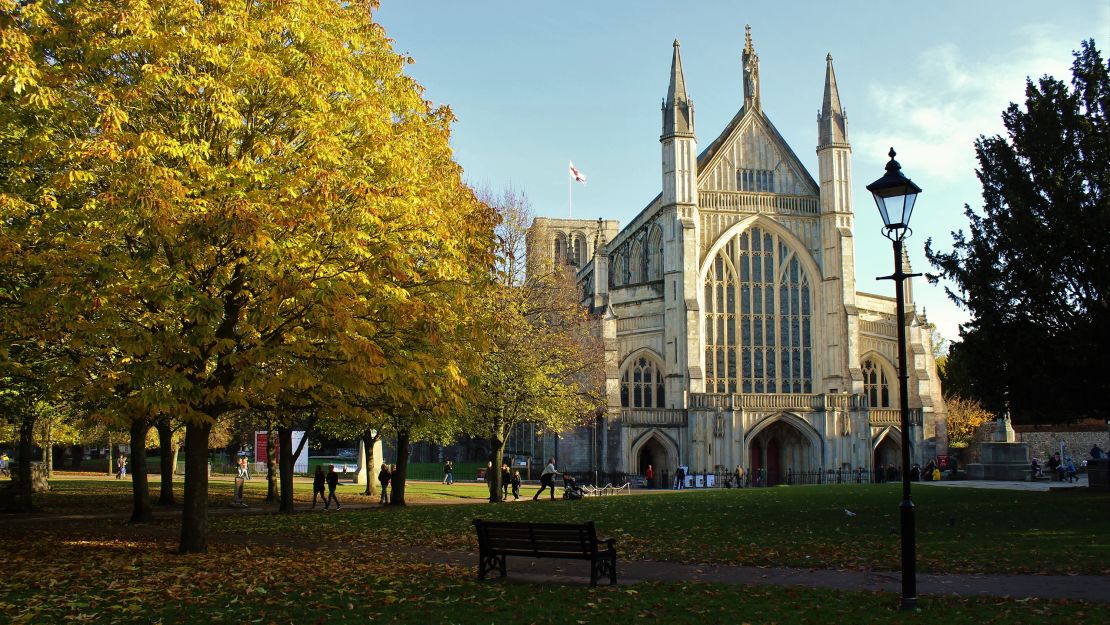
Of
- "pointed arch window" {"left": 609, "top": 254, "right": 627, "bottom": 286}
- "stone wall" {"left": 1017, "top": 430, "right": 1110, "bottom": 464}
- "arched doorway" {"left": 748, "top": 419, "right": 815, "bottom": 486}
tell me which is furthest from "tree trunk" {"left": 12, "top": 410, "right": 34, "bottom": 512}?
"stone wall" {"left": 1017, "top": 430, "right": 1110, "bottom": 464}

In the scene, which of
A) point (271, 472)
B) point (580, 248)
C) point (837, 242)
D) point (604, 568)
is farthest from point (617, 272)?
point (604, 568)

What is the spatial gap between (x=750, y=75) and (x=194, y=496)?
50.1 m

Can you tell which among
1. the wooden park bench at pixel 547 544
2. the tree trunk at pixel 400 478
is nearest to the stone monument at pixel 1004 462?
the tree trunk at pixel 400 478

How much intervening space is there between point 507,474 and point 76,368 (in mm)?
25693

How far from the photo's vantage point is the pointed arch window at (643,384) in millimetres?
54406

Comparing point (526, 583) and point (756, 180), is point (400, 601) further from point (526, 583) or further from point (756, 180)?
point (756, 180)

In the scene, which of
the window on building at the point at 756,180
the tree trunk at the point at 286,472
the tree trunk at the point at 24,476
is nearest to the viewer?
the tree trunk at the point at 24,476

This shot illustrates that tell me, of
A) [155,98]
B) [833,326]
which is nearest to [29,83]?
[155,98]

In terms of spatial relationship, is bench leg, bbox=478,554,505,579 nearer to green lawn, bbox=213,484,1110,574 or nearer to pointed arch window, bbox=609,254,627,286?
green lawn, bbox=213,484,1110,574

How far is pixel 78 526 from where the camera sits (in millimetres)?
22203

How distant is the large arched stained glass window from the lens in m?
55.2

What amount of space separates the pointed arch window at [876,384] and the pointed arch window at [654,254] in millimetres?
13670

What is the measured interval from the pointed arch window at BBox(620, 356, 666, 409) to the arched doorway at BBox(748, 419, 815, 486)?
594 cm

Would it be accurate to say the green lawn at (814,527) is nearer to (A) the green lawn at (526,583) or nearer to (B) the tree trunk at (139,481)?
(A) the green lawn at (526,583)
